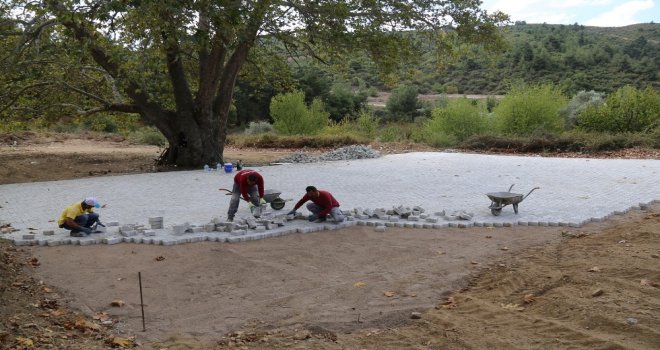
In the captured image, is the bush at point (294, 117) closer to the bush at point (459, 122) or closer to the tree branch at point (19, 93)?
the bush at point (459, 122)

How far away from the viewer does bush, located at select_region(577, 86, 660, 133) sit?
997 inches

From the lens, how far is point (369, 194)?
12.9 meters

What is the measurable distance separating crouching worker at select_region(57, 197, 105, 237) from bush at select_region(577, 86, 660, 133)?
74.3 feet

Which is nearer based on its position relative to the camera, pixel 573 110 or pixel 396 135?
pixel 396 135

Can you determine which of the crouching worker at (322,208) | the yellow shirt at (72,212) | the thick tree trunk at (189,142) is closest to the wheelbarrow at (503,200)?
the crouching worker at (322,208)

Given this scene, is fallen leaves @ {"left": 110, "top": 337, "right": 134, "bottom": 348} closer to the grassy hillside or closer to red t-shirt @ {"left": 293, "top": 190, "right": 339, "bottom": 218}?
red t-shirt @ {"left": 293, "top": 190, "right": 339, "bottom": 218}

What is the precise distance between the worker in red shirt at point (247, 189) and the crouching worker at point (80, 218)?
2.05 meters

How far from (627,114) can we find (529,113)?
390cm

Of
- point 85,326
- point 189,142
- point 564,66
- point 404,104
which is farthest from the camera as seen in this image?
point 564,66

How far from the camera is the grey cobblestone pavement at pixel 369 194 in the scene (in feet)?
31.4

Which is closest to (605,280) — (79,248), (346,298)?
(346,298)

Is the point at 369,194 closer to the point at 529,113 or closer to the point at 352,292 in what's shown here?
the point at 352,292

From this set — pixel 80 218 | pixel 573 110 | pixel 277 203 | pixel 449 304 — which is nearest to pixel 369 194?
pixel 277 203

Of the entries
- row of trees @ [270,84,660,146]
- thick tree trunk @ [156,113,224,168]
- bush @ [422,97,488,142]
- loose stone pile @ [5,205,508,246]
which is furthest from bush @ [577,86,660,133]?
loose stone pile @ [5,205,508,246]
